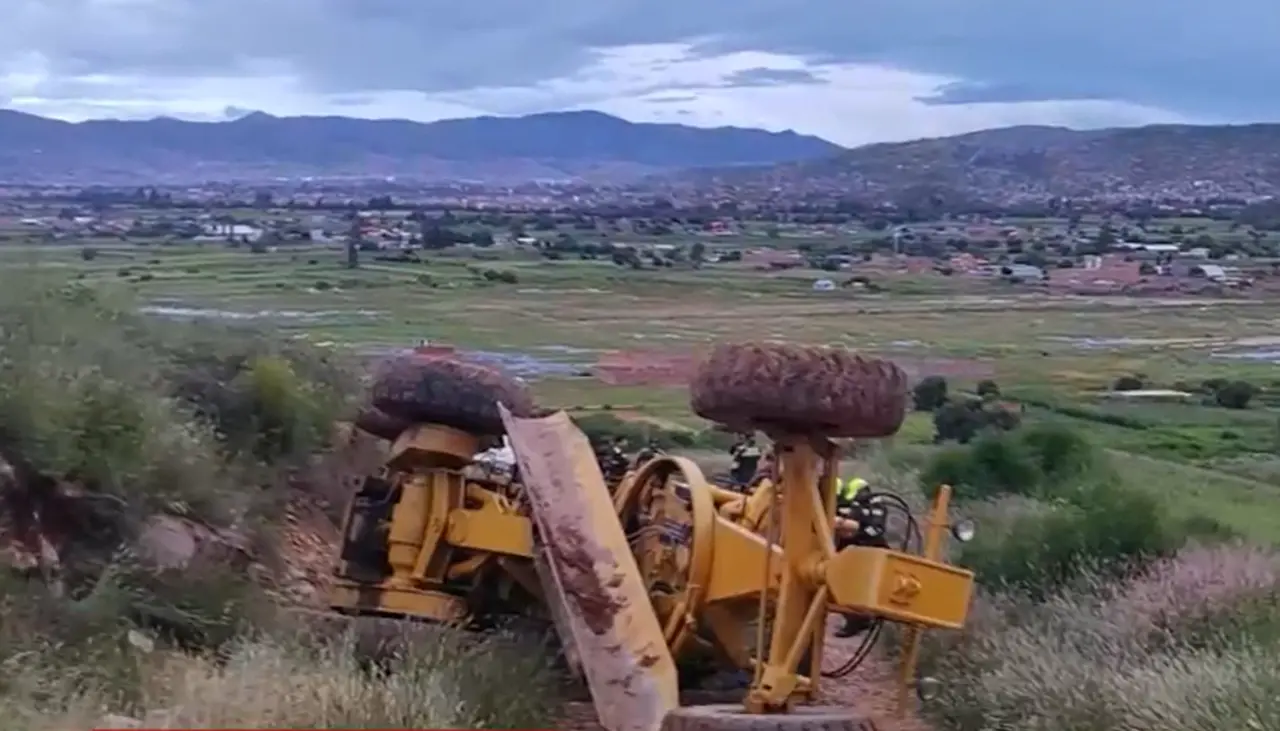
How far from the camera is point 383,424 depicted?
39.8 feet

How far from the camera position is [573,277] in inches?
1346

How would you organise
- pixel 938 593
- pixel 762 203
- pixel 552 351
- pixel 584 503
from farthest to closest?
pixel 762 203 → pixel 552 351 → pixel 584 503 → pixel 938 593

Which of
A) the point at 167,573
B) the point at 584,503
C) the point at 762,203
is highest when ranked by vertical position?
the point at 584,503

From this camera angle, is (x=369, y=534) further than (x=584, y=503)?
Yes

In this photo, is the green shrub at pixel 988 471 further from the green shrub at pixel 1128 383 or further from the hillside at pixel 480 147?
the hillside at pixel 480 147

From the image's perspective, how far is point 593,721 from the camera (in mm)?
10523

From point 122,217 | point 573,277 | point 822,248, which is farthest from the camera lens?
point 822,248

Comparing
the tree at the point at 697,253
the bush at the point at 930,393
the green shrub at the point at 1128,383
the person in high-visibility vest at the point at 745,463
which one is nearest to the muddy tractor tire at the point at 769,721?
the person in high-visibility vest at the point at 745,463

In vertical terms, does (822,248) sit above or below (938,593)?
below

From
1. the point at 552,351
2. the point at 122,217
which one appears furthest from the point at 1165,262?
the point at 122,217

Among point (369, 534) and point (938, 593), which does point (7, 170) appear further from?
point (938, 593)

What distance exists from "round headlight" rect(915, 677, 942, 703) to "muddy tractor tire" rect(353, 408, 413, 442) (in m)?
3.34

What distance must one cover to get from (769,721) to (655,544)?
2728mm

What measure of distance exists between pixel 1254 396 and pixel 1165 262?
379 inches
